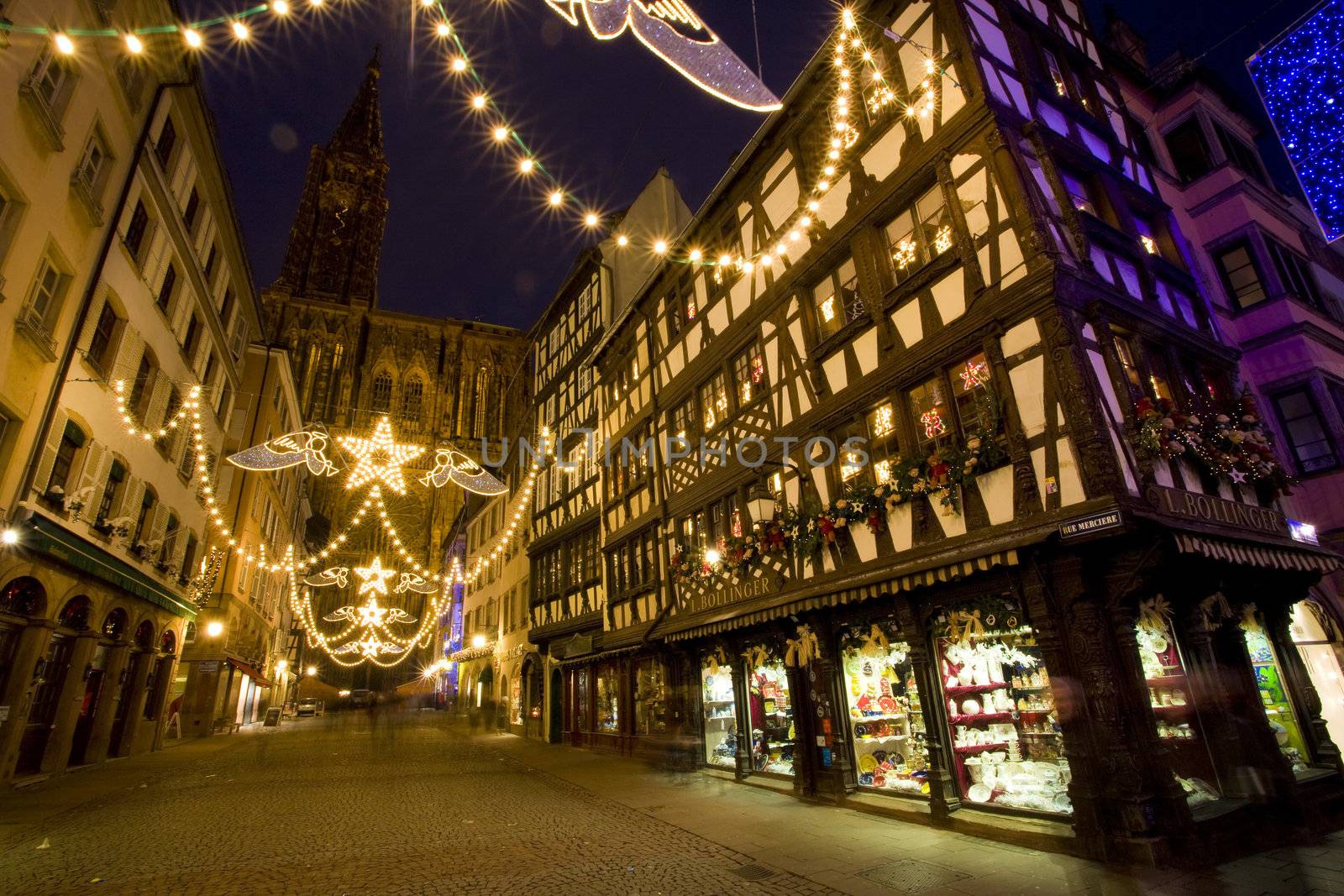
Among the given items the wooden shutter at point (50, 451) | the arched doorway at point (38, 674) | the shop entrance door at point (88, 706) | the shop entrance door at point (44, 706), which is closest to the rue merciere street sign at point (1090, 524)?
the wooden shutter at point (50, 451)

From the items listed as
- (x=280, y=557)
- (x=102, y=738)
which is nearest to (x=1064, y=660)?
(x=102, y=738)

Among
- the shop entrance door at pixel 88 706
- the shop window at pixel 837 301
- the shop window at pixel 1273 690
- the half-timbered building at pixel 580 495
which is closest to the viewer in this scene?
the shop window at pixel 1273 690

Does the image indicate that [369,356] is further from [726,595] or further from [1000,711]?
[1000,711]

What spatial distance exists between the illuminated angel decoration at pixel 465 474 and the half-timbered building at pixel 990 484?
13.6 feet

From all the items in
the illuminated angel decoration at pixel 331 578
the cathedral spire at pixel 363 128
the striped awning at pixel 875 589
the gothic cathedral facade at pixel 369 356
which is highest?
the cathedral spire at pixel 363 128

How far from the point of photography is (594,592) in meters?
17.5

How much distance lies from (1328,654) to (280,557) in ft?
124

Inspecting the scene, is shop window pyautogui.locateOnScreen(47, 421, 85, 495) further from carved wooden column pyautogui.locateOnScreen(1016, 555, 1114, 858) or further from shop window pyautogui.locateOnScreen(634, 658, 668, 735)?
carved wooden column pyautogui.locateOnScreen(1016, 555, 1114, 858)

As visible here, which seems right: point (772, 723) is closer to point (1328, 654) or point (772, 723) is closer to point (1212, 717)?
point (1212, 717)

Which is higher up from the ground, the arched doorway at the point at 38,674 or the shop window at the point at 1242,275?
the shop window at the point at 1242,275

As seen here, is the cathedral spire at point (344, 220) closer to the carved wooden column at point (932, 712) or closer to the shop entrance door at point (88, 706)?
the shop entrance door at point (88, 706)

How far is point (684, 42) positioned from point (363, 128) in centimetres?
8795

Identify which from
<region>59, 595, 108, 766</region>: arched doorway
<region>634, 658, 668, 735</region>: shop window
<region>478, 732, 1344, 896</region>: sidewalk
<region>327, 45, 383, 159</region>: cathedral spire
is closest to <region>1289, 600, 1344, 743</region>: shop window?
<region>478, 732, 1344, 896</region>: sidewalk

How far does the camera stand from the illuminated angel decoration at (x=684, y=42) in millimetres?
4199
